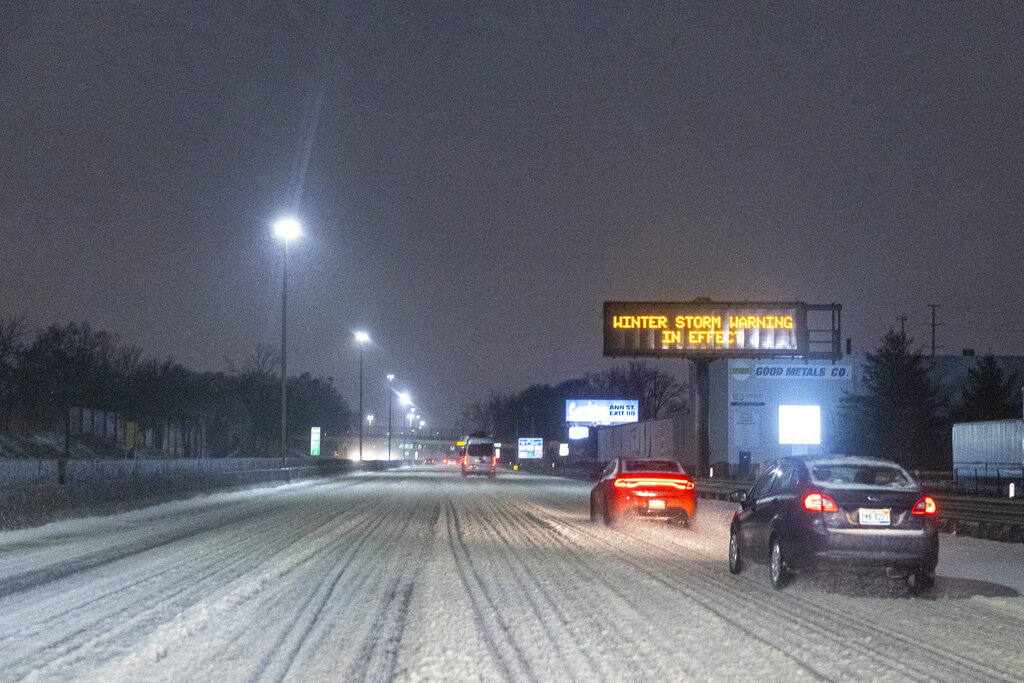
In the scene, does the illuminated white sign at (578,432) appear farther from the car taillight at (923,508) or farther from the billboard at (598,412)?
the car taillight at (923,508)

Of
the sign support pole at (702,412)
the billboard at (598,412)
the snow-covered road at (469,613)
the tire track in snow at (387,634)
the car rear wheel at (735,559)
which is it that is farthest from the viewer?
the billboard at (598,412)

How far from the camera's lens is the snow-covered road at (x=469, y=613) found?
343 inches

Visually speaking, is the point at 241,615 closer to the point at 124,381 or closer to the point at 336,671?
the point at 336,671

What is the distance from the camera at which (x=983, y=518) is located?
2731cm

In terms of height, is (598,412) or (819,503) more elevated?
(598,412)

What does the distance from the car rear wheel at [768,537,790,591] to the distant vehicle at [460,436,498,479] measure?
57990 mm

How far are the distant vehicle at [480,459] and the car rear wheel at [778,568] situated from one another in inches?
2283

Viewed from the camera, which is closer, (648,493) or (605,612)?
(605,612)

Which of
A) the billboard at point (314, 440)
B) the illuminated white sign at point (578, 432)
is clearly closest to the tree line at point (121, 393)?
the billboard at point (314, 440)

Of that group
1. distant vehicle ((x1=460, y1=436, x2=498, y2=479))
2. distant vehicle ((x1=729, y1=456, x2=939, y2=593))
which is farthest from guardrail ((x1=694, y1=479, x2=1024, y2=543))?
distant vehicle ((x1=460, y1=436, x2=498, y2=479))

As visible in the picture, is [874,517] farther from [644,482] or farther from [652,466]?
[652,466]

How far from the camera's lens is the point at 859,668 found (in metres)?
8.77

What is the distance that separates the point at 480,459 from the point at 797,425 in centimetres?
1983

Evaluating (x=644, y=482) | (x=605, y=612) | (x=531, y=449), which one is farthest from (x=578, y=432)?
(x=605, y=612)
